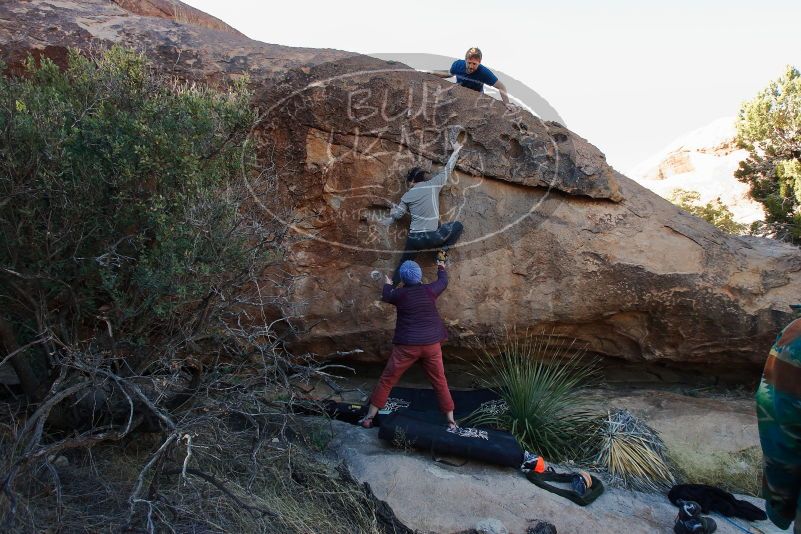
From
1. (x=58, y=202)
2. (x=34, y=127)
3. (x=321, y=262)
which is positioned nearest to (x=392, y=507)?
(x=321, y=262)

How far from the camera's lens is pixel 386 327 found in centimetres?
716

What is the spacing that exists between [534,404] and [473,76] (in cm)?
350

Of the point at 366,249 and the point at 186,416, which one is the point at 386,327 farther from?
the point at 186,416

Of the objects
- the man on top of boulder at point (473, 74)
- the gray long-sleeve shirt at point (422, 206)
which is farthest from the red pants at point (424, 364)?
the man on top of boulder at point (473, 74)

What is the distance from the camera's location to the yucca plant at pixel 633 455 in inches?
242

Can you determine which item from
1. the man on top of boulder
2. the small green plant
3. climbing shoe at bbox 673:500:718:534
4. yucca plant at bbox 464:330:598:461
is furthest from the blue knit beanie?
the small green plant

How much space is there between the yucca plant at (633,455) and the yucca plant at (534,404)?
0.61 ft

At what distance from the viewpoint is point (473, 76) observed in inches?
296

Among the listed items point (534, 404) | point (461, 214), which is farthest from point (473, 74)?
point (534, 404)

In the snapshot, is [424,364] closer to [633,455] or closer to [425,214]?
[425,214]

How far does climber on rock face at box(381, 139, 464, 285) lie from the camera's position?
692 centimetres

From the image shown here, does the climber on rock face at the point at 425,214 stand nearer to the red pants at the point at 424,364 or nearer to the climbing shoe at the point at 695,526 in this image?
the red pants at the point at 424,364

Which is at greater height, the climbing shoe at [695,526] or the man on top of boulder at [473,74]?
the man on top of boulder at [473,74]

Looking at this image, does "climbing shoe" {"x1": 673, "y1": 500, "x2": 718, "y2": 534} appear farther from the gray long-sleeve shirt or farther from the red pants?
the gray long-sleeve shirt
